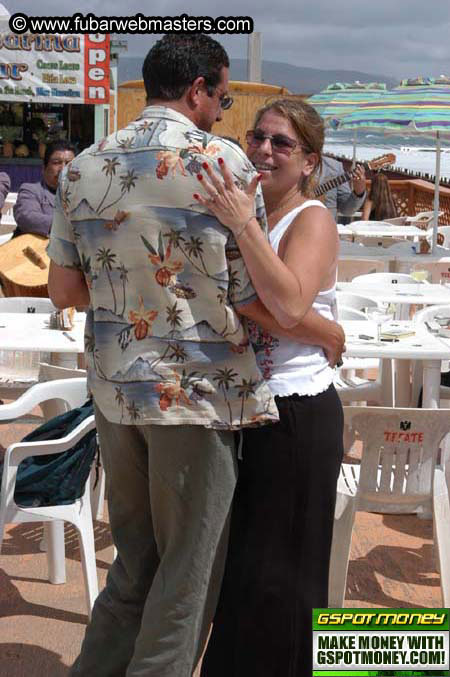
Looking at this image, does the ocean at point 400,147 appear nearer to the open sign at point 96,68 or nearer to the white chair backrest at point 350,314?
the open sign at point 96,68

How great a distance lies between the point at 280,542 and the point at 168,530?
0.31 m

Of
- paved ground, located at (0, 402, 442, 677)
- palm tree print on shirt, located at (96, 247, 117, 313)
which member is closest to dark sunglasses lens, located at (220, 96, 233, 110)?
palm tree print on shirt, located at (96, 247, 117, 313)

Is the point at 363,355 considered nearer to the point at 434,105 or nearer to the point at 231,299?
the point at 231,299

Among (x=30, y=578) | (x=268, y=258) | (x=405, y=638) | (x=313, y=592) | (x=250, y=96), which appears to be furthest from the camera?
(x=250, y=96)

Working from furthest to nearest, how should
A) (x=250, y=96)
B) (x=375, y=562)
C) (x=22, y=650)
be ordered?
(x=250, y=96)
(x=375, y=562)
(x=22, y=650)

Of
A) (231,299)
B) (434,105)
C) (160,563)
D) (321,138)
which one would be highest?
(434,105)

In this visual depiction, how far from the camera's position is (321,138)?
2.49 meters

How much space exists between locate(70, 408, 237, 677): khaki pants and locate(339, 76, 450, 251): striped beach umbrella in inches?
222

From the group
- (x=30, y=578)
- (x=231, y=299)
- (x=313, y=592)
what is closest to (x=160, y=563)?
(x=313, y=592)

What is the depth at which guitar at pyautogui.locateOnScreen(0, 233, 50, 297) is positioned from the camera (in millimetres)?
5949

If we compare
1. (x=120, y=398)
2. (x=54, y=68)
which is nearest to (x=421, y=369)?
(x=120, y=398)

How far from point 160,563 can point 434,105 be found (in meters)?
6.17

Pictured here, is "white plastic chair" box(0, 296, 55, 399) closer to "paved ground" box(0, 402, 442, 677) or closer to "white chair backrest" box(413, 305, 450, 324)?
"paved ground" box(0, 402, 442, 677)

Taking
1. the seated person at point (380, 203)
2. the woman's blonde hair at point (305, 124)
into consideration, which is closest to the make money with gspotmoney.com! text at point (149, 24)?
the woman's blonde hair at point (305, 124)
